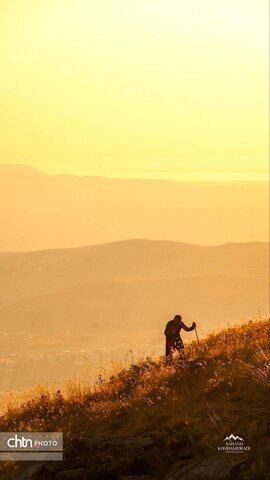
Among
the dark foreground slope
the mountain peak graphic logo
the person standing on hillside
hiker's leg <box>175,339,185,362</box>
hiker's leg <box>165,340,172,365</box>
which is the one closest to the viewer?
the dark foreground slope

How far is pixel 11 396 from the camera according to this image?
20688 millimetres

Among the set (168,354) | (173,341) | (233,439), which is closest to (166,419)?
(233,439)

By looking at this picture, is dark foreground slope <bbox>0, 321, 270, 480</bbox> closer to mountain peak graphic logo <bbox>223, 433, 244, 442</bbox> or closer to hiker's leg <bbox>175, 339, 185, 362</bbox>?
mountain peak graphic logo <bbox>223, 433, 244, 442</bbox>

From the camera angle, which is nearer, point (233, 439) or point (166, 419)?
point (233, 439)

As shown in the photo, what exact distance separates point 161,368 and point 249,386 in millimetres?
4458

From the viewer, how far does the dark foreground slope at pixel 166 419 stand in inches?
504

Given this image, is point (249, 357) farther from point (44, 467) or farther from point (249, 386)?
point (44, 467)

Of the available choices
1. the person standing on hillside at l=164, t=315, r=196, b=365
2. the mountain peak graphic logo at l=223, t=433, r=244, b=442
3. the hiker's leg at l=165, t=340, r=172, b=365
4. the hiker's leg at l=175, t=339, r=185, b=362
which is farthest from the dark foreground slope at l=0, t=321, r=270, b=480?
the hiker's leg at l=165, t=340, r=172, b=365

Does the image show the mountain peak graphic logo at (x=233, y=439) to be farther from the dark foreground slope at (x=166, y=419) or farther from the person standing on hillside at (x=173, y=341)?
the person standing on hillside at (x=173, y=341)

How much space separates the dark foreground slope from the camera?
42.0 ft

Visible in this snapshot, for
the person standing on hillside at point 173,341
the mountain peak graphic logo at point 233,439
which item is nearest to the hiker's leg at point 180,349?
the person standing on hillside at point 173,341

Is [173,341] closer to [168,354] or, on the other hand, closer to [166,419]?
[168,354]

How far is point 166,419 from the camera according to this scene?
→ 15305mm

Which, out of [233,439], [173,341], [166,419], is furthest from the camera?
[173,341]
